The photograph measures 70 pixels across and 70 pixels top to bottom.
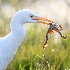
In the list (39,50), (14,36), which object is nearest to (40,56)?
(39,50)

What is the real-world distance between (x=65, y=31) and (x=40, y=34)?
2.20ft

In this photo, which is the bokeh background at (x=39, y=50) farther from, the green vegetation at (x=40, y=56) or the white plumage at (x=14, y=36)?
the white plumage at (x=14, y=36)

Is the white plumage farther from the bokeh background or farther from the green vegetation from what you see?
the green vegetation

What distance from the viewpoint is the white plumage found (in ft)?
16.2

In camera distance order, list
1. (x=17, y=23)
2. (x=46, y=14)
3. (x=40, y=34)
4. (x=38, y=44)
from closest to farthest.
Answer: (x=17, y=23), (x=38, y=44), (x=40, y=34), (x=46, y=14)

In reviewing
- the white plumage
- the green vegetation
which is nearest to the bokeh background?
the green vegetation

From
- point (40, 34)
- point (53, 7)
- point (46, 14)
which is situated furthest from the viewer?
point (53, 7)

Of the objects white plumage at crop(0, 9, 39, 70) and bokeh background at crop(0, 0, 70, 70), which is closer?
white plumage at crop(0, 9, 39, 70)

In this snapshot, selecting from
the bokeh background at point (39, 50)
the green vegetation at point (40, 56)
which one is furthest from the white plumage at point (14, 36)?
the green vegetation at point (40, 56)

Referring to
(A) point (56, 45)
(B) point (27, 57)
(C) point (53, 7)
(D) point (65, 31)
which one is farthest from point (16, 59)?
(C) point (53, 7)

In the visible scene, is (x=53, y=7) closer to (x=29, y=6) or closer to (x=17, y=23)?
(x=29, y=6)

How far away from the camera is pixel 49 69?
16.6 feet

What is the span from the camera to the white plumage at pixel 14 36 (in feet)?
16.2

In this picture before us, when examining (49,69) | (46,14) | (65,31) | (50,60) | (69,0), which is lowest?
(49,69)
